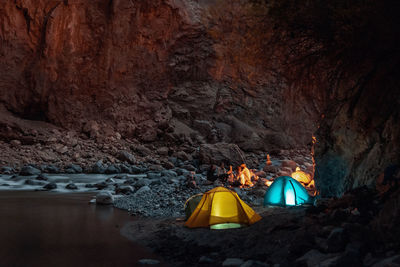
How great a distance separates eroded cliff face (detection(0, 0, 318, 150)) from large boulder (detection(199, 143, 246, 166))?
5104 mm

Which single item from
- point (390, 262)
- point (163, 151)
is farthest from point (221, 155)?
point (390, 262)

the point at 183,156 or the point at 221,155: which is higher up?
the point at 221,155

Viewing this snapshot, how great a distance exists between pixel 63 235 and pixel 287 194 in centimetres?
417

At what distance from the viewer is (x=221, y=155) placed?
16609 millimetres

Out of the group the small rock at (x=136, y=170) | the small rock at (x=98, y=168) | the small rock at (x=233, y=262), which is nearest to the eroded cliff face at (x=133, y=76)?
the small rock at (x=98, y=168)

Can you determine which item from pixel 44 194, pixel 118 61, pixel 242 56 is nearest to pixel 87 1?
pixel 118 61

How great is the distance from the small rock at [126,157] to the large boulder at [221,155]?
3.69 m

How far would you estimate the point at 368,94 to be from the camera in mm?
5516

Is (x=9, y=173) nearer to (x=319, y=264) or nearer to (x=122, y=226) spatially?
(x=122, y=226)

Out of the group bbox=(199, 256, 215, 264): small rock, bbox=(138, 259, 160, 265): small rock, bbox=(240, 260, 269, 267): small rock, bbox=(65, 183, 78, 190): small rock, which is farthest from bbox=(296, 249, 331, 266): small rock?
bbox=(65, 183, 78, 190): small rock

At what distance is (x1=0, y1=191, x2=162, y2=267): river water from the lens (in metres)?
4.59

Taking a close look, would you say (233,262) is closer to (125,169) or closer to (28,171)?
(28,171)

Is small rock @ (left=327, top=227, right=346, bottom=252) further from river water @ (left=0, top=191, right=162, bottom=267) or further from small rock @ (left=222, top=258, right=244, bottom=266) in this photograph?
river water @ (left=0, top=191, right=162, bottom=267)

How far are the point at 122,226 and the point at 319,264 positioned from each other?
391 centimetres
